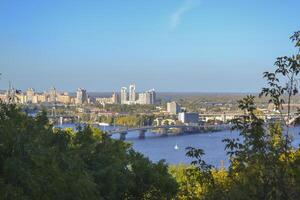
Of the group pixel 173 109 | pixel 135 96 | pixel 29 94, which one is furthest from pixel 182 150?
pixel 135 96

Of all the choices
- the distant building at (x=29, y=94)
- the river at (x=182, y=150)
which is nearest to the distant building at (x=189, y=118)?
the river at (x=182, y=150)

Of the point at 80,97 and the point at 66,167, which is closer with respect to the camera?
the point at 66,167

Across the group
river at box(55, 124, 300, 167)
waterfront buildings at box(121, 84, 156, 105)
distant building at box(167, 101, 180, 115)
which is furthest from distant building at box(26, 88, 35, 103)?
waterfront buildings at box(121, 84, 156, 105)

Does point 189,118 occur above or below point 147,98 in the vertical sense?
below

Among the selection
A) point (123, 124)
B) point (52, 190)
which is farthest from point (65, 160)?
point (123, 124)

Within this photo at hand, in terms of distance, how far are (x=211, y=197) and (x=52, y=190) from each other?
7.32 feet

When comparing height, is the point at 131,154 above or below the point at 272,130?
below

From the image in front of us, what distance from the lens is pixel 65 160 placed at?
6285mm

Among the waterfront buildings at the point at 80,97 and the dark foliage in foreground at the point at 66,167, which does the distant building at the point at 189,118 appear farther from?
the dark foliage in foreground at the point at 66,167

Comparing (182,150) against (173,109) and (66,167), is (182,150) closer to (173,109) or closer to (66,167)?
(66,167)

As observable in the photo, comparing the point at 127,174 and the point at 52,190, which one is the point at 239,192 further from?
the point at 127,174

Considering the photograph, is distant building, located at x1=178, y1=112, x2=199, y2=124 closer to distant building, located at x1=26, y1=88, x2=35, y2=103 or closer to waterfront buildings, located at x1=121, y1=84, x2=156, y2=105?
distant building, located at x1=26, y1=88, x2=35, y2=103

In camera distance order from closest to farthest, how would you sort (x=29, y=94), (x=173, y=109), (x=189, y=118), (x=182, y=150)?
1. (x=29, y=94)
2. (x=182, y=150)
3. (x=189, y=118)
4. (x=173, y=109)

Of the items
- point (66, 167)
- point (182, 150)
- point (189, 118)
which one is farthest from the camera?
point (189, 118)
